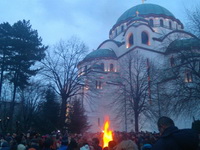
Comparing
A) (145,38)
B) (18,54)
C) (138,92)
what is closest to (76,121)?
(138,92)

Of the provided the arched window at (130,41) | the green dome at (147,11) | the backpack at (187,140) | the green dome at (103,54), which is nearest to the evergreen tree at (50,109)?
the green dome at (103,54)

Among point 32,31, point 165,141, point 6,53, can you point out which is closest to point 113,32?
point 32,31

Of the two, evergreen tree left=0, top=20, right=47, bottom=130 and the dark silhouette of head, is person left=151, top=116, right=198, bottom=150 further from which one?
evergreen tree left=0, top=20, right=47, bottom=130

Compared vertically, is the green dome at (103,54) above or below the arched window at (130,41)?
below

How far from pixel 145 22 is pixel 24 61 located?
2503 cm

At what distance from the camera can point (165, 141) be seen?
260cm

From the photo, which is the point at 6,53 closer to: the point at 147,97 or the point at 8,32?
the point at 8,32

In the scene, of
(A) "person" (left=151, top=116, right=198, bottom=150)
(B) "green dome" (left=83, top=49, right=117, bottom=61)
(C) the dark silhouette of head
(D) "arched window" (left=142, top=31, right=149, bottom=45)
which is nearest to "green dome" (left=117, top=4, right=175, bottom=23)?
(D) "arched window" (left=142, top=31, right=149, bottom=45)

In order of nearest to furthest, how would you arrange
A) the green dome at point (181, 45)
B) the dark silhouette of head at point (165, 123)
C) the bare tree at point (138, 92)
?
1. the dark silhouette of head at point (165, 123)
2. the green dome at point (181, 45)
3. the bare tree at point (138, 92)

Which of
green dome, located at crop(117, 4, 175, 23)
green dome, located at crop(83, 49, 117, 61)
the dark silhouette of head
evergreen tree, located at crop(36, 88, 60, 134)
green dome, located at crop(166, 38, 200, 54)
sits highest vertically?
green dome, located at crop(117, 4, 175, 23)

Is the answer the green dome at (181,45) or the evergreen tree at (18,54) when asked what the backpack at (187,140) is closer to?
the green dome at (181,45)

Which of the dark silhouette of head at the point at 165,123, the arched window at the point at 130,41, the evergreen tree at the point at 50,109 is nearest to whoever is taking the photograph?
the dark silhouette of head at the point at 165,123

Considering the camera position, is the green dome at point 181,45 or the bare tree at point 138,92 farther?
the bare tree at point 138,92

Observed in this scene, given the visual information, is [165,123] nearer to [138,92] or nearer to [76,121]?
[138,92]
